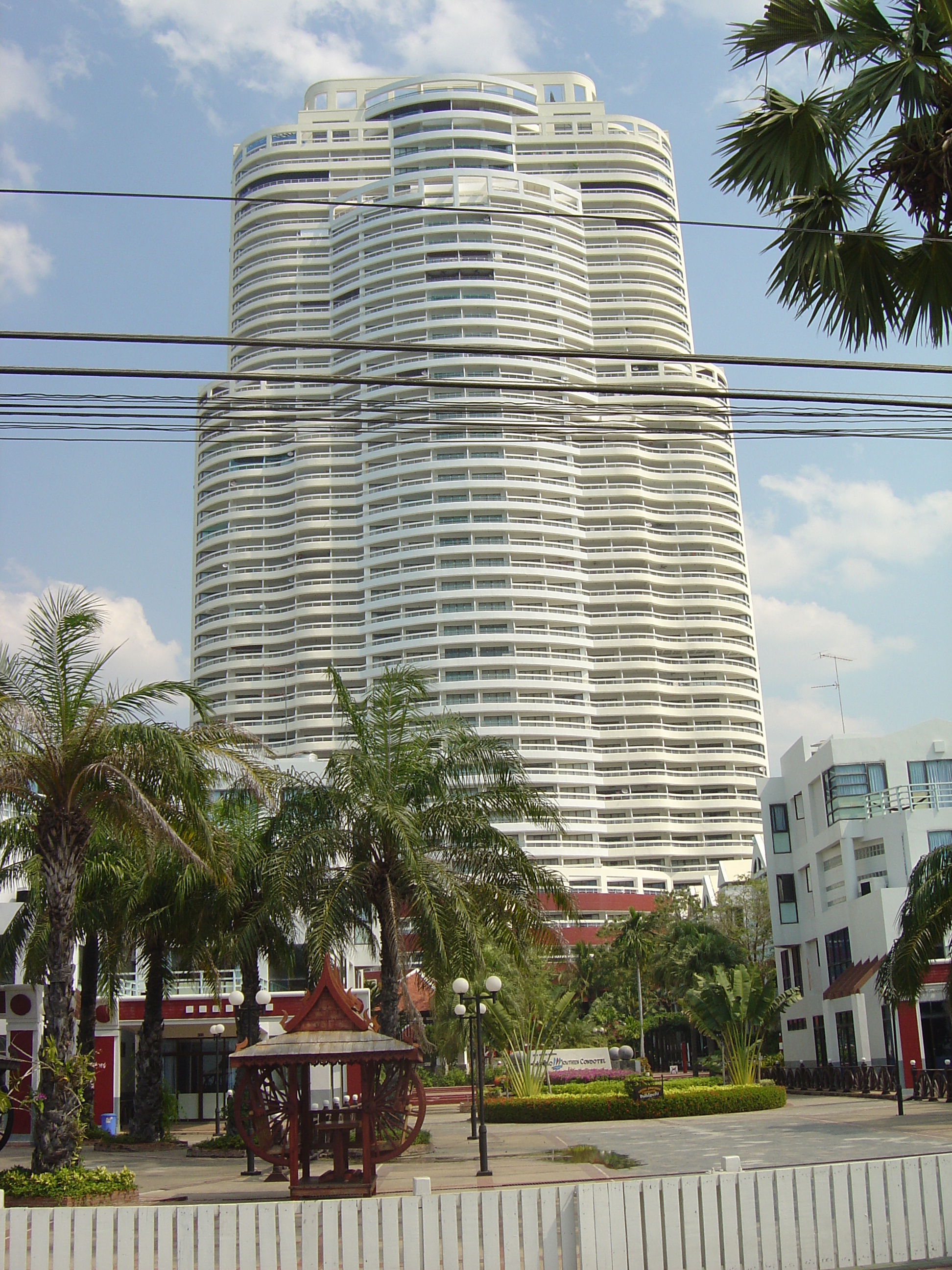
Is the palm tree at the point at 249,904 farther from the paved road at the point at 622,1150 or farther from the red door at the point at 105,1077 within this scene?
the red door at the point at 105,1077

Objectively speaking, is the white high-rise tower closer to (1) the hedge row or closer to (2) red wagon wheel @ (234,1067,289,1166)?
(1) the hedge row

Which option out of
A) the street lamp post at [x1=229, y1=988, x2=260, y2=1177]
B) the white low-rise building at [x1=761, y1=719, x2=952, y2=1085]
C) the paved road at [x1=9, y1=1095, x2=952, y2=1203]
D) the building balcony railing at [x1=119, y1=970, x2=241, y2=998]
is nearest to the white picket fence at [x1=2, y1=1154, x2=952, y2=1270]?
the paved road at [x1=9, y1=1095, x2=952, y2=1203]

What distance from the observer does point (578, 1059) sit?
4222 cm

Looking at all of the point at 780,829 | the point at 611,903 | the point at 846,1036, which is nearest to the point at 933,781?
the point at 780,829

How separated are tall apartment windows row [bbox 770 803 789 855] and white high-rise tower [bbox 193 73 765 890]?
52.1 metres

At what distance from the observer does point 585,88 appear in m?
139

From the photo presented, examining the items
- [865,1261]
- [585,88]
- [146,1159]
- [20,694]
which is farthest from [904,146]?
[585,88]

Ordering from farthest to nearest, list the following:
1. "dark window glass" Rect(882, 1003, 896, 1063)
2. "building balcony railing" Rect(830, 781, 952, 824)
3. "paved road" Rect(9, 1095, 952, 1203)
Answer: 1. "building balcony railing" Rect(830, 781, 952, 824)
2. "dark window glass" Rect(882, 1003, 896, 1063)
3. "paved road" Rect(9, 1095, 952, 1203)

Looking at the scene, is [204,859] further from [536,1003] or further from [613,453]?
[613,453]

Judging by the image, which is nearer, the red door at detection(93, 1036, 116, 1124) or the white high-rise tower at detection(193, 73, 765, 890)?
the red door at detection(93, 1036, 116, 1124)

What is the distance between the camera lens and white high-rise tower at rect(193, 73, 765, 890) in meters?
108

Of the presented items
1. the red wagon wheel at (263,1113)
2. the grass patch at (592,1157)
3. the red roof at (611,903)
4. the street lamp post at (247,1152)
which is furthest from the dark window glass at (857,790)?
the red roof at (611,903)

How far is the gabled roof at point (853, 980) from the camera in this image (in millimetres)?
37969

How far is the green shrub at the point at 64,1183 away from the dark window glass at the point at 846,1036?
29774 millimetres
